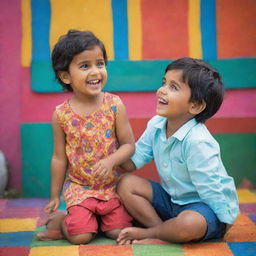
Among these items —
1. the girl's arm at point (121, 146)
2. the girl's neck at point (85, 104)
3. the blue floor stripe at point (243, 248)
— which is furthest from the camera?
the girl's neck at point (85, 104)

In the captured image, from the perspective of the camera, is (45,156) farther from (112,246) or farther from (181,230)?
(181,230)

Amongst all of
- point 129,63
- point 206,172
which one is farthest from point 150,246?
point 129,63

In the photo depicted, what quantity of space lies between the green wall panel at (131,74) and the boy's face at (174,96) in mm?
1005

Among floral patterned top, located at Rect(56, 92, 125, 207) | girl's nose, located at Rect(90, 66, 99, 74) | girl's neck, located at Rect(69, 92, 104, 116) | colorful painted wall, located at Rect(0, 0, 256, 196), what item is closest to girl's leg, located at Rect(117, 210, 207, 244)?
floral patterned top, located at Rect(56, 92, 125, 207)

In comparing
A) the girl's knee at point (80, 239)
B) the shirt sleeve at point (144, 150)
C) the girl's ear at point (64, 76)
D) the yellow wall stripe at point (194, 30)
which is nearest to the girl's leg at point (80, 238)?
the girl's knee at point (80, 239)

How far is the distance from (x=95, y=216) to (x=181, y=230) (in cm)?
46

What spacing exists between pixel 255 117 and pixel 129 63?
2.99 ft

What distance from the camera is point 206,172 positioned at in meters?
2.21

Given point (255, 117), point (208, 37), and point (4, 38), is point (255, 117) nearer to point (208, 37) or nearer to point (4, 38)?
point (208, 37)

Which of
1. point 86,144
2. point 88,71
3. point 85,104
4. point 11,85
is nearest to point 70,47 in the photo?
point 88,71

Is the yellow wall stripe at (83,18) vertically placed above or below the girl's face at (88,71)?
above

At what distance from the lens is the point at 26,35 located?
333 cm

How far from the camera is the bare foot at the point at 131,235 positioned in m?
2.28

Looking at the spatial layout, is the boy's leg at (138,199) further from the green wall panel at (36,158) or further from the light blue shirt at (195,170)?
the green wall panel at (36,158)
